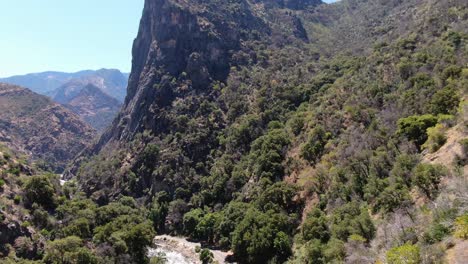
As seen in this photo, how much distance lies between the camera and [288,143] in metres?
89.9

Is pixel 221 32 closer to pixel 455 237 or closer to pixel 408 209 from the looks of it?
pixel 408 209


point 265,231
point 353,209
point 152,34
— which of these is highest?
point 152,34

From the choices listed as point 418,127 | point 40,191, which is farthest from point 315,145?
point 40,191

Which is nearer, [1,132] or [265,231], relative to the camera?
[265,231]

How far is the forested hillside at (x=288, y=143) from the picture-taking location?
48.5 metres

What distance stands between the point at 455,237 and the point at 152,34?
154768 mm

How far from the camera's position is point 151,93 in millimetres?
141250

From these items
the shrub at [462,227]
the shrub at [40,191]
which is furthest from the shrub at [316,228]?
the shrub at [40,191]

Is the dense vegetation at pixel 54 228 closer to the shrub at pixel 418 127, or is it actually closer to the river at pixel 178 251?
the river at pixel 178 251

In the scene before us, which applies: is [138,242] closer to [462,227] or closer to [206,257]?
[206,257]

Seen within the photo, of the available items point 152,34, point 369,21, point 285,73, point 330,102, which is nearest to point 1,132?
point 152,34

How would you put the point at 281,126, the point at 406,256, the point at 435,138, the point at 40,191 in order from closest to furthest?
the point at 406,256 < the point at 435,138 < the point at 40,191 < the point at 281,126

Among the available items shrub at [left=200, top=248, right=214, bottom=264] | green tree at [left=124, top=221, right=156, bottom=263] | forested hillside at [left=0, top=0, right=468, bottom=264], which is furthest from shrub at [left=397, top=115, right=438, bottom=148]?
green tree at [left=124, top=221, right=156, bottom=263]

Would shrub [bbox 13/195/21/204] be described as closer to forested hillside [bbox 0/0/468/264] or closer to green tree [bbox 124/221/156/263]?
forested hillside [bbox 0/0/468/264]
